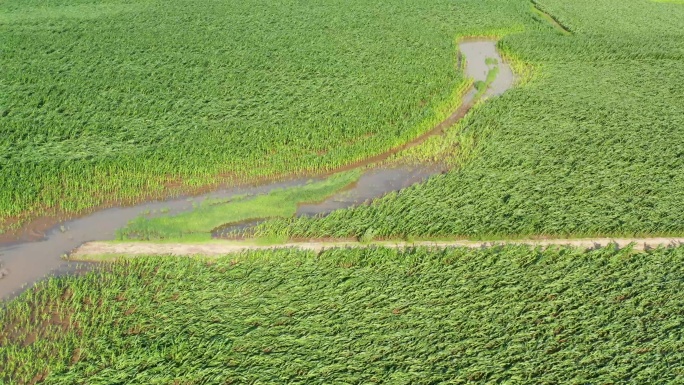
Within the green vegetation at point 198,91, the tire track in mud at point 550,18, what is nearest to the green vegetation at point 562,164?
the green vegetation at point 198,91

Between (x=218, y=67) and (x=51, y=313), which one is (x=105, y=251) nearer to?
(x=51, y=313)

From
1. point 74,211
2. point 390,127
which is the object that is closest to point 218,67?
point 390,127

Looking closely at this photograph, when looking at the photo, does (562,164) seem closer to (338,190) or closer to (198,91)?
(338,190)

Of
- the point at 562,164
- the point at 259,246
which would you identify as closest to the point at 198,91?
the point at 259,246

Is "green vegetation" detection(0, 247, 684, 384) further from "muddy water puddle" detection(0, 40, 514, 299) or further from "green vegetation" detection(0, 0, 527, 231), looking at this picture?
"green vegetation" detection(0, 0, 527, 231)

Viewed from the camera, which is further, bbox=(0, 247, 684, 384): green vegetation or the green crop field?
the green crop field

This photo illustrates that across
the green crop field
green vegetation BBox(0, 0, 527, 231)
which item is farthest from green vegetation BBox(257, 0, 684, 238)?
green vegetation BBox(0, 0, 527, 231)

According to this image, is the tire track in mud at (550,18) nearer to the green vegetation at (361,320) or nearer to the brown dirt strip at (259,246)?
the brown dirt strip at (259,246)
